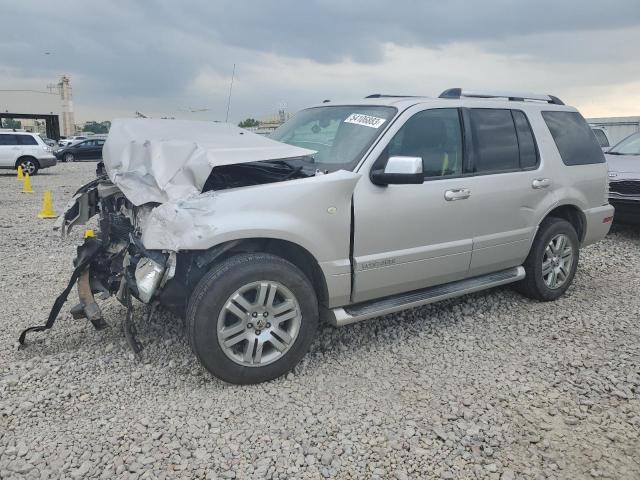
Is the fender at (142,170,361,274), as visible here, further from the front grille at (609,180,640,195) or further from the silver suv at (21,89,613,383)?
the front grille at (609,180,640,195)

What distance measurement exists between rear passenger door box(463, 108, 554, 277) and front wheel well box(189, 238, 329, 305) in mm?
1424

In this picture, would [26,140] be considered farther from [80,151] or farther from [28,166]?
[80,151]

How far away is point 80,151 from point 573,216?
29.7 metres

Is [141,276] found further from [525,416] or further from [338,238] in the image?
[525,416]

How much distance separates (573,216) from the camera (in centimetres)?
511

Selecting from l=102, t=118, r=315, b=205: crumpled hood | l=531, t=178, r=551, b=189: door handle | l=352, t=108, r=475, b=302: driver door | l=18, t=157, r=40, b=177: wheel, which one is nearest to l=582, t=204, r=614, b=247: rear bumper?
l=531, t=178, r=551, b=189: door handle

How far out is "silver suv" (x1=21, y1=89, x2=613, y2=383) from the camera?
3.15 meters

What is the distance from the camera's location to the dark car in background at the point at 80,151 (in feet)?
94.7

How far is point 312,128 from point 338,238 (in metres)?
1.32

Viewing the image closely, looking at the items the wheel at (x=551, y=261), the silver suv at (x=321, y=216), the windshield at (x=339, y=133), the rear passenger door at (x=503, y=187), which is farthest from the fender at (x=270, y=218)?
the wheel at (x=551, y=261)

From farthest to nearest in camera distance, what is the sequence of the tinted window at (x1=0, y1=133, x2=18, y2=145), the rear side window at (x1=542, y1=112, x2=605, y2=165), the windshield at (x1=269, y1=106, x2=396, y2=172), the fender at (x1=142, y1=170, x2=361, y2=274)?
the tinted window at (x1=0, y1=133, x2=18, y2=145), the rear side window at (x1=542, y1=112, x2=605, y2=165), the windshield at (x1=269, y1=106, x2=396, y2=172), the fender at (x1=142, y1=170, x2=361, y2=274)

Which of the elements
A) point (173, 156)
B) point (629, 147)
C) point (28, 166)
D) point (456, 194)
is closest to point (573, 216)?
point (456, 194)

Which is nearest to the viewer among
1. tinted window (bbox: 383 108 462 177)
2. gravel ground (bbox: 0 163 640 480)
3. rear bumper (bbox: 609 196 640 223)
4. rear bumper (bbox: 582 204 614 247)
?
gravel ground (bbox: 0 163 640 480)

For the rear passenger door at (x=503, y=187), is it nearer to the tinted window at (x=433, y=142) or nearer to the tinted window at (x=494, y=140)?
the tinted window at (x=494, y=140)
